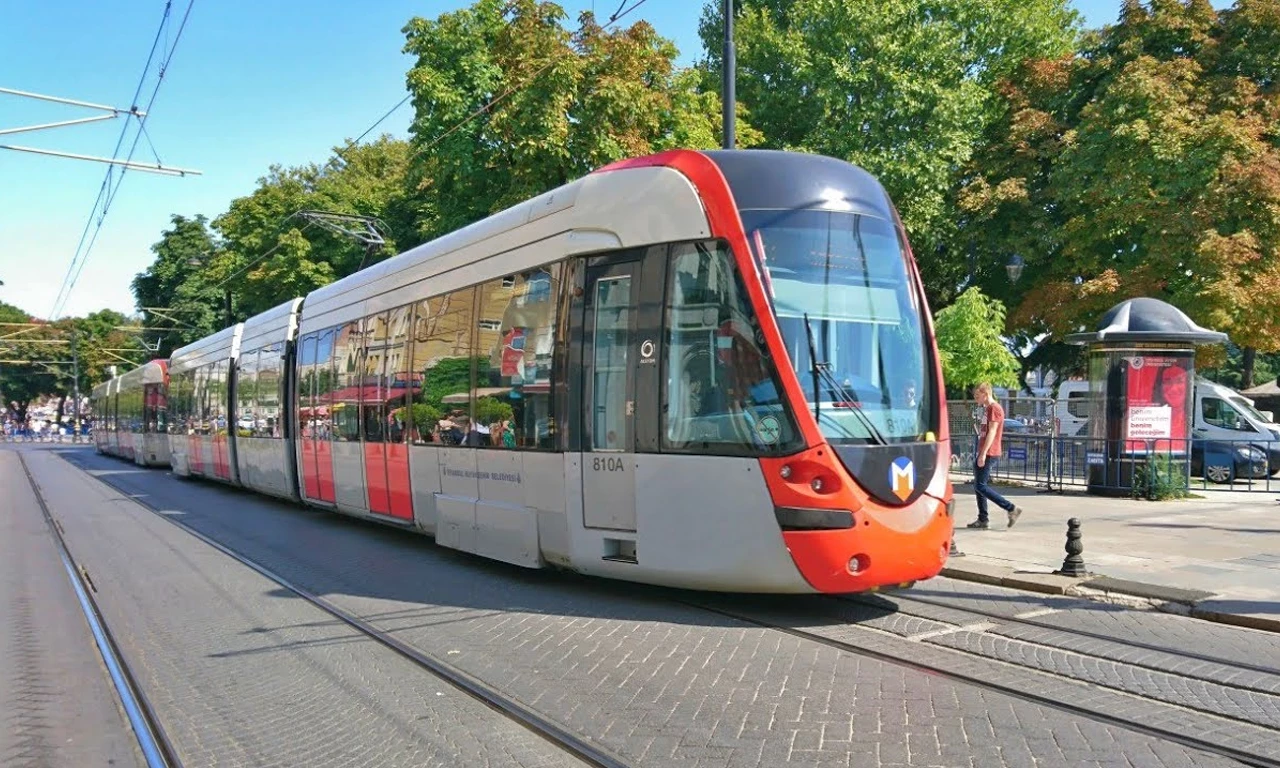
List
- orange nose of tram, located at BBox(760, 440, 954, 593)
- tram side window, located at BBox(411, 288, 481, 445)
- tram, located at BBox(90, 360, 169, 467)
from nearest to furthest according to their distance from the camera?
orange nose of tram, located at BBox(760, 440, 954, 593) < tram side window, located at BBox(411, 288, 481, 445) < tram, located at BBox(90, 360, 169, 467)

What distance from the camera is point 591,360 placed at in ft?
27.2

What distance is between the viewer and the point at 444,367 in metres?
10.8

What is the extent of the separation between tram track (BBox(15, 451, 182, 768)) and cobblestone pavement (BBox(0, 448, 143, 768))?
0.05 metres

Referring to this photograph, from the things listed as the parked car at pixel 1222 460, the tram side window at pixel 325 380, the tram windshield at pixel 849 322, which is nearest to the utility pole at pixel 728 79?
the tram windshield at pixel 849 322

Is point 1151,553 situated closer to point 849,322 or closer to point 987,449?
point 987,449

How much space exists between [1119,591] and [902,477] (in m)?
2.85

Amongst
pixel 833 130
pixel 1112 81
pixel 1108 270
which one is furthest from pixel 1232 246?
pixel 833 130

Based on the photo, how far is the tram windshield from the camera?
7219 millimetres

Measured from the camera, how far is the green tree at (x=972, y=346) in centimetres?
2256

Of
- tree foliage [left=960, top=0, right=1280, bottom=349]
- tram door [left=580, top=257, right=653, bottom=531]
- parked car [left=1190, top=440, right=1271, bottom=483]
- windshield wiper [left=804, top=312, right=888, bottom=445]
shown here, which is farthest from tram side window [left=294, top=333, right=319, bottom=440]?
tree foliage [left=960, top=0, right=1280, bottom=349]

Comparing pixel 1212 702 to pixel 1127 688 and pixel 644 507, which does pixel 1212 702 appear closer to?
pixel 1127 688

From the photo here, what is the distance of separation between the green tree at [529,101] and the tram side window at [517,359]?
36.2 ft

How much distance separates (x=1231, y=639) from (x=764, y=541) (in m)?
3.49

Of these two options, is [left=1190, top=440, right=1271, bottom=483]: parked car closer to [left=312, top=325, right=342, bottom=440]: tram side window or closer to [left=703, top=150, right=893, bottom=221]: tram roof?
[left=703, top=150, right=893, bottom=221]: tram roof
